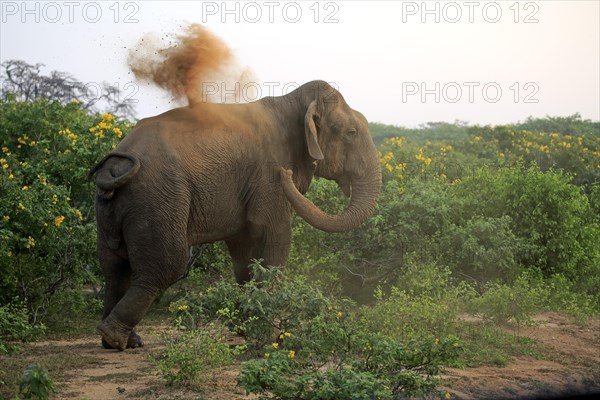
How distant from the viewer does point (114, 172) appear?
322 inches

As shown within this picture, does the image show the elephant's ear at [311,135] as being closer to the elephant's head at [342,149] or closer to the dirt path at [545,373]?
the elephant's head at [342,149]

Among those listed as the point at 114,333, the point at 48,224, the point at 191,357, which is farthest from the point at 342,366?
the point at 48,224

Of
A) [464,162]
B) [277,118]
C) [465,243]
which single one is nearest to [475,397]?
[277,118]

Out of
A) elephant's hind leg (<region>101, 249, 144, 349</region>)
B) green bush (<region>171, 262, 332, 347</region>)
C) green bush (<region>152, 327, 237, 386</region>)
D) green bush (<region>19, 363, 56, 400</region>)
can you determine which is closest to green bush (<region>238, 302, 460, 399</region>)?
green bush (<region>171, 262, 332, 347</region>)

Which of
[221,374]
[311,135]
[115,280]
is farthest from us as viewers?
[311,135]

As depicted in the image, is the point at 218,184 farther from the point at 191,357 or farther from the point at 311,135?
the point at 191,357

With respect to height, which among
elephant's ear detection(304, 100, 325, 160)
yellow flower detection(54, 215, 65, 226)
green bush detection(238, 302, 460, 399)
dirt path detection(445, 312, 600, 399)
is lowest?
dirt path detection(445, 312, 600, 399)

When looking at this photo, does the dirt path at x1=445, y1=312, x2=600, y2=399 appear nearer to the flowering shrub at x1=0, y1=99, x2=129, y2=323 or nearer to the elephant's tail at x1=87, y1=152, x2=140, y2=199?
the elephant's tail at x1=87, y1=152, x2=140, y2=199

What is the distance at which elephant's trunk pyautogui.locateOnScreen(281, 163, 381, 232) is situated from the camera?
888cm

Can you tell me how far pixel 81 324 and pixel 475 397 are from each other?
186 inches

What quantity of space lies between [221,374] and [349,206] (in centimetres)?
285

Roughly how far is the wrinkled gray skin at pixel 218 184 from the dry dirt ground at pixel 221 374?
472mm

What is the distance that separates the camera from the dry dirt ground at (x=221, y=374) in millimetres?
6785

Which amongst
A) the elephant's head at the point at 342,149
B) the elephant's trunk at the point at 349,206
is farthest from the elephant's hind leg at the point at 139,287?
the elephant's head at the point at 342,149
